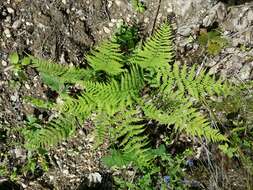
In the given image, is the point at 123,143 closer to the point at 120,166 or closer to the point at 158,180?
the point at 120,166

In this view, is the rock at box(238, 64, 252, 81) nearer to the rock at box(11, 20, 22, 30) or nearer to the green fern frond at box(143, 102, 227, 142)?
the green fern frond at box(143, 102, 227, 142)

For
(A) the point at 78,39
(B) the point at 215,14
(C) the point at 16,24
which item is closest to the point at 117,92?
(A) the point at 78,39

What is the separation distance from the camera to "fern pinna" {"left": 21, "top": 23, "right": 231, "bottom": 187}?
3.52 meters

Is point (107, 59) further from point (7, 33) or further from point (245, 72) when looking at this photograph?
point (245, 72)

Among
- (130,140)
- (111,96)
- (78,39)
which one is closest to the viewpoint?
(111,96)

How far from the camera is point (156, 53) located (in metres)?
3.62

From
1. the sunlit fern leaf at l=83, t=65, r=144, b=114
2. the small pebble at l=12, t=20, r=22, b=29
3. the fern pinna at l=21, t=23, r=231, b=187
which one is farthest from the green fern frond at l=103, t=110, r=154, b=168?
the small pebble at l=12, t=20, r=22, b=29

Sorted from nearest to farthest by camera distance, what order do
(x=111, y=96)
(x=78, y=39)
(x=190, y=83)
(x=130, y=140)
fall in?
1. (x=111, y=96)
2. (x=190, y=83)
3. (x=130, y=140)
4. (x=78, y=39)

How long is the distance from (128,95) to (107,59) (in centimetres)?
38

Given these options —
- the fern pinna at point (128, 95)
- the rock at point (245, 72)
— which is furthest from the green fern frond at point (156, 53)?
the rock at point (245, 72)

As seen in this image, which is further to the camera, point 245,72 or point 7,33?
point 245,72

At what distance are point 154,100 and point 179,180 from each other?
0.81 meters

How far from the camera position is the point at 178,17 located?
4.02 m

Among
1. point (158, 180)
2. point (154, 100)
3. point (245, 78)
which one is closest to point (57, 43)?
point (154, 100)
